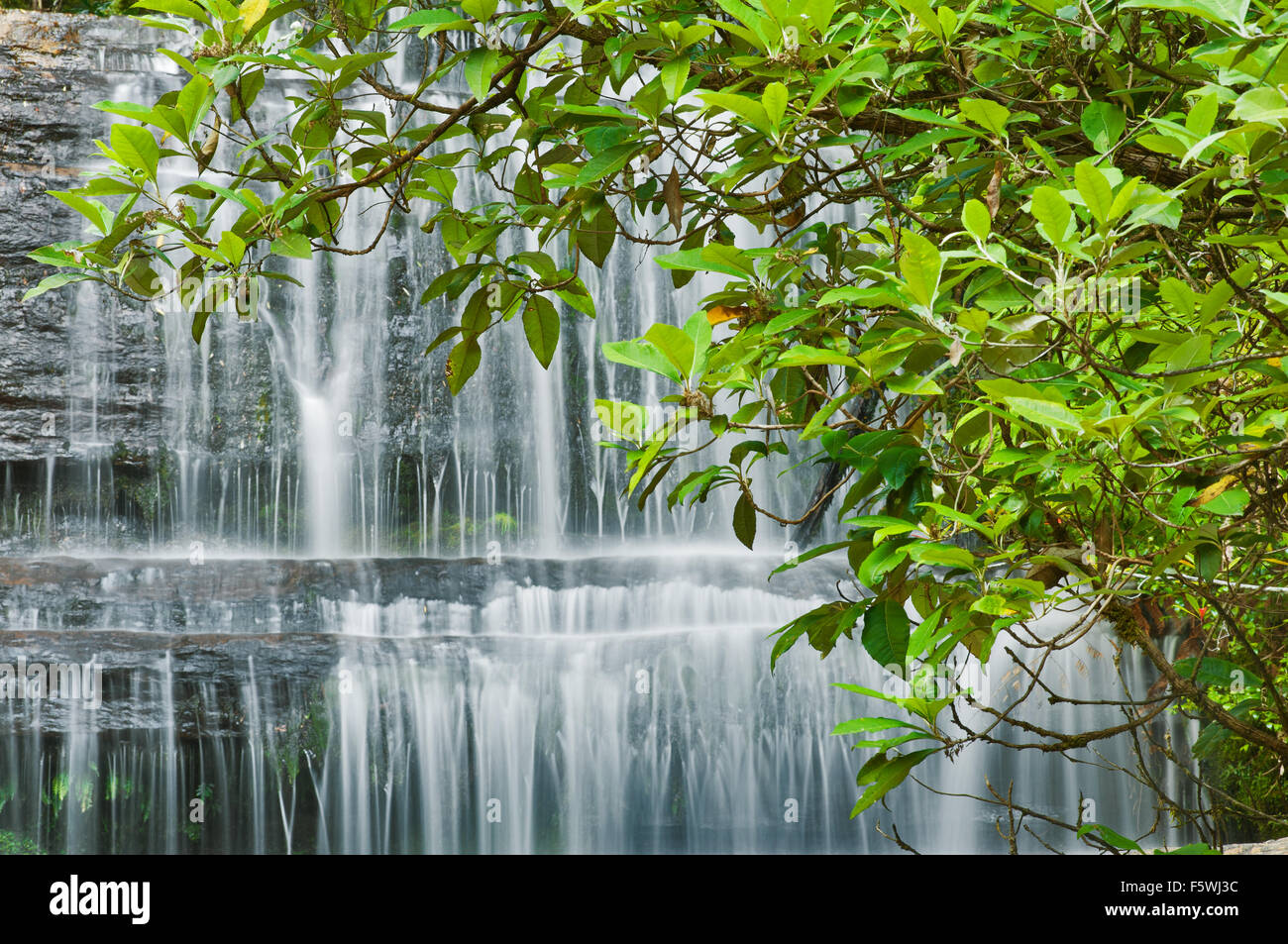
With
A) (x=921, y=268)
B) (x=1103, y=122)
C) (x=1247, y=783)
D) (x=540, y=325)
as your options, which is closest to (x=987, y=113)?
(x=1103, y=122)

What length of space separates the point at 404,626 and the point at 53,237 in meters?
3.05

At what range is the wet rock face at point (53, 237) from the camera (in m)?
5.85

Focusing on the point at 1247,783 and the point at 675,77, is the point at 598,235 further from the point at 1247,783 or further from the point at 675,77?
the point at 1247,783

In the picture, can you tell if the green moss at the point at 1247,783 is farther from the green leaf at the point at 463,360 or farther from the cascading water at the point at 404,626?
the green leaf at the point at 463,360

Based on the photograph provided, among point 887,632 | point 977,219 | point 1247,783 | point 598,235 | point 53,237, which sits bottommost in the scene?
point 1247,783

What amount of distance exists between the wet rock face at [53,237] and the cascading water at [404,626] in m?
0.05

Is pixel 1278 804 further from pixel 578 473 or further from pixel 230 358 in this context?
pixel 230 358

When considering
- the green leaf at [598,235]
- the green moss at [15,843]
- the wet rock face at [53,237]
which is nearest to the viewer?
the green leaf at [598,235]

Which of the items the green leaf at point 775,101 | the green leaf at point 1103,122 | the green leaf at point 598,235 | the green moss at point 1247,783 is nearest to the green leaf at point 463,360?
the green leaf at point 598,235

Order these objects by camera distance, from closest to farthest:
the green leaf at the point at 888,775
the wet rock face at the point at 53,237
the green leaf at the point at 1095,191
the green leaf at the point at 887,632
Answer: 1. the green leaf at the point at 1095,191
2. the green leaf at the point at 888,775
3. the green leaf at the point at 887,632
4. the wet rock face at the point at 53,237

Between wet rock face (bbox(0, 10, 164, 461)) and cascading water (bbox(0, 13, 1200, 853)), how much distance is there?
0.16ft

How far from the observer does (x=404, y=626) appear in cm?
→ 608

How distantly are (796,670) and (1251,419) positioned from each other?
501 centimetres
